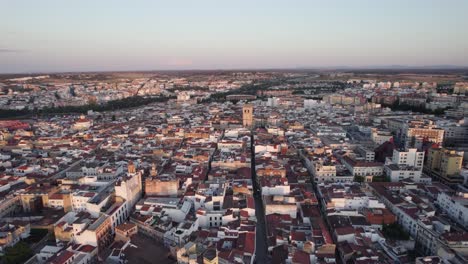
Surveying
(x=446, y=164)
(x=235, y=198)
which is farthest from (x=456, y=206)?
(x=235, y=198)

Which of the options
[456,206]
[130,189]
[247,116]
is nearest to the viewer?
[456,206]

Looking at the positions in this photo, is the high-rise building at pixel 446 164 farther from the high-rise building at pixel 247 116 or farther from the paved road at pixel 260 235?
the high-rise building at pixel 247 116

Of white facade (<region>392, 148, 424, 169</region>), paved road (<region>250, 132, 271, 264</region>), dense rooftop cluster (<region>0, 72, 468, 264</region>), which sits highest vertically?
white facade (<region>392, 148, 424, 169</region>)

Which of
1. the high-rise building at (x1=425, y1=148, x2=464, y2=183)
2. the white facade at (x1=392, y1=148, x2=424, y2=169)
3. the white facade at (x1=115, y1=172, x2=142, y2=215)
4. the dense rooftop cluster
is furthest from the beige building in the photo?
the high-rise building at (x1=425, y1=148, x2=464, y2=183)

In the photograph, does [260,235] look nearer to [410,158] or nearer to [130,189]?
[130,189]

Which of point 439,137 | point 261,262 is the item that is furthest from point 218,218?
point 439,137

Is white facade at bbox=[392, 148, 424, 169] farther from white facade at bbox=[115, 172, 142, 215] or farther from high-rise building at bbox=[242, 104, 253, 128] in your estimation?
high-rise building at bbox=[242, 104, 253, 128]

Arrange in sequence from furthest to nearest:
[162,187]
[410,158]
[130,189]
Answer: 1. [410,158]
2. [162,187]
3. [130,189]

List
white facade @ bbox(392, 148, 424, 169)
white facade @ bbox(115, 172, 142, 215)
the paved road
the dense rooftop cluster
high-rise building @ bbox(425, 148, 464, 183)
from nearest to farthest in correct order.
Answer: the dense rooftop cluster < the paved road < white facade @ bbox(115, 172, 142, 215) < high-rise building @ bbox(425, 148, 464, 183) < white facade @ bbox(392, 148, 424, 169)

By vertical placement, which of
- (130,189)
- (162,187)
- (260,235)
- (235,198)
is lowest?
(260,235)

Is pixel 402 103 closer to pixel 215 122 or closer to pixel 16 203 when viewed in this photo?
pixel 215 122

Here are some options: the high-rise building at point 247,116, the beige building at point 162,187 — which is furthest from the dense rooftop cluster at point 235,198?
the high-rise building at point 247,116
